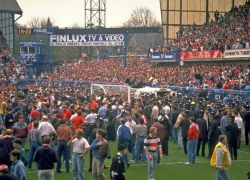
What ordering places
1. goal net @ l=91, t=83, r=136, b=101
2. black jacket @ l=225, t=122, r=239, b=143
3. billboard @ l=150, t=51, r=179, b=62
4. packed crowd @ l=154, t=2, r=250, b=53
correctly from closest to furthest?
black jacket @ l=225, t=122, r=239, b=143 → goal net @ l=91, t=83, r=136, b=101 → packed crowd @ l=154, t=2, r=250, b=53 → billboard @ l=150, t=51, r=179, b=62

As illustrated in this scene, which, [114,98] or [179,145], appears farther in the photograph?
[114,98]

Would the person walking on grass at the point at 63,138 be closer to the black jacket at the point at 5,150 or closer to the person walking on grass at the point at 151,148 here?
the person walking on grass at the point at 151,148

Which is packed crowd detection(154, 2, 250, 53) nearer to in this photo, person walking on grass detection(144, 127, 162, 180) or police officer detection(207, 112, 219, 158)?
police officer detection(207, 112, 219, 158)

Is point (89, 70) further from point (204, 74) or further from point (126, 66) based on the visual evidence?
point (204, 74)

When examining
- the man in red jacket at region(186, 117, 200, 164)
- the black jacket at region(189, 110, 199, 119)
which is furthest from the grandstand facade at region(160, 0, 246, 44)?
the man in red jacket at region(186, 117, 200, 164)

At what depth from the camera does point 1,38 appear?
2346 inches

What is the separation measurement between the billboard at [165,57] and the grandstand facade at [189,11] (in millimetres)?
7473

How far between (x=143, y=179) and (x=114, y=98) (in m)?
14.8

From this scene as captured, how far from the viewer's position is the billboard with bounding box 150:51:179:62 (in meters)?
50.8

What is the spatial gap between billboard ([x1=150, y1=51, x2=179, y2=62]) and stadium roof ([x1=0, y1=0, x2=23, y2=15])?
17.3m

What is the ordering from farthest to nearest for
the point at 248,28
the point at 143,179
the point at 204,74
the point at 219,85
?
the point at 248,28, the point at 204,74, the point at 219,85, the point at 143,179

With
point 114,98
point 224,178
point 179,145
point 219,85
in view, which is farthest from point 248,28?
point 224,178

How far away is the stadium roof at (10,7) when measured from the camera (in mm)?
62713

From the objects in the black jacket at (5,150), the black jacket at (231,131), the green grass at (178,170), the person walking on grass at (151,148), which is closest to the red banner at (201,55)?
the green grass at (178,170)
